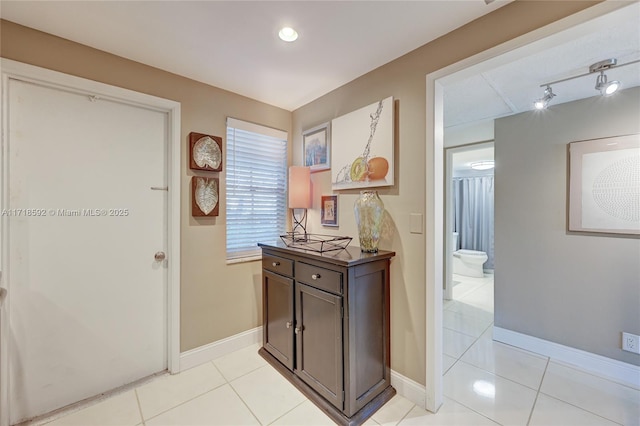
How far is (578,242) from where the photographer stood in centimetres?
219

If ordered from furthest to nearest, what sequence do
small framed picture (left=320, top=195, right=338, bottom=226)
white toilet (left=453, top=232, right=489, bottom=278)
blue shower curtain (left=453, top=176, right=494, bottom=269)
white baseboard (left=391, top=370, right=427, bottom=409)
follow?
blue shower curtain (left=453, top=176, right=494, bottom=269) < white toilet (left=453, top=232, right=489, bottom=278) < small framed picture (left=320, top=195, right=338, bottom=226) < white baseboard (left=391, top=370, right=427, bottom=409)

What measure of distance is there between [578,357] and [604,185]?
1460 millimetres

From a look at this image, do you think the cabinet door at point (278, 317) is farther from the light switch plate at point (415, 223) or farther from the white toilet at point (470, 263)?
the white toilet at point (470, 263)

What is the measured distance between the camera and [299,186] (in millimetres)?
2381

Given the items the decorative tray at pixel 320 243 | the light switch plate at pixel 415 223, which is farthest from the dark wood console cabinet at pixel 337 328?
the light switch plate at pixel 415 223

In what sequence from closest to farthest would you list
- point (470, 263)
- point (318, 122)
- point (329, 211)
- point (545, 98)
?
point (545, 98) → point (329, 211) → point (318, 122) → point (470, 263)

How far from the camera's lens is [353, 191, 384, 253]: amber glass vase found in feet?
5.96

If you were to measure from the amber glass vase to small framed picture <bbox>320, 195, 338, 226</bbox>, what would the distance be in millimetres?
472

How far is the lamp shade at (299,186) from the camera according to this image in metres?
2.37

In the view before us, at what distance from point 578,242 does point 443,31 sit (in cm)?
210

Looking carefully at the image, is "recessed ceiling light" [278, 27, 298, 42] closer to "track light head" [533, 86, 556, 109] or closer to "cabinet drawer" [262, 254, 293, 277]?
"cabinet drawer" [262, 254, 293, 277]

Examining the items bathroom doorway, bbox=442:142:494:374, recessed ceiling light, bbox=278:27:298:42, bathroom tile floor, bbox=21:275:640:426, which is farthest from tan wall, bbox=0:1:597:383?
bathroom doorway, bbox=442:142:494:374

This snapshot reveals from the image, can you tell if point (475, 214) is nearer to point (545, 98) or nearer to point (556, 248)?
point (556, 248)

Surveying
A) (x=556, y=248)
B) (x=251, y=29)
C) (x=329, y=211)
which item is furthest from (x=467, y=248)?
(x=251, y=29)
